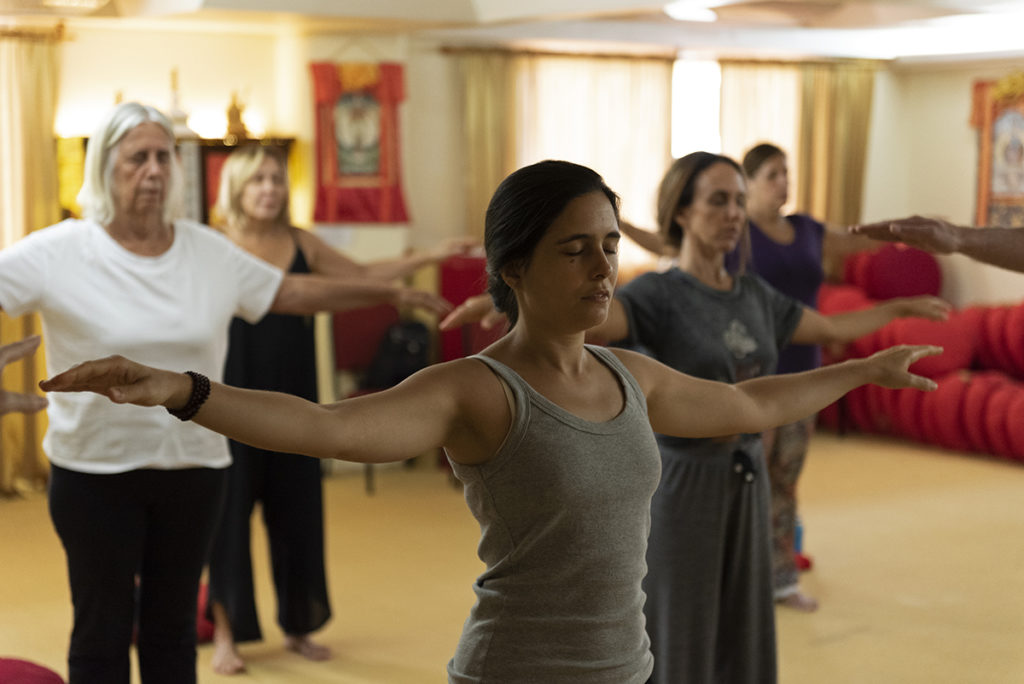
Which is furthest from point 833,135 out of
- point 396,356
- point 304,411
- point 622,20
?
point 304,411

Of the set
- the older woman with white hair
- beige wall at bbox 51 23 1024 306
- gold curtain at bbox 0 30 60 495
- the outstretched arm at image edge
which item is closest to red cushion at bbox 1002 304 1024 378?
beige wall at bbox 51 23 1024 306

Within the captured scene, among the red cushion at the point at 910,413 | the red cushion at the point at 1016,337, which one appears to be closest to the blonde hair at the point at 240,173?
the red cushion at the point at 910,413

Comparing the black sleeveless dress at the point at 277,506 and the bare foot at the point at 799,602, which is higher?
the black sleeveless dress at the point at 277,506

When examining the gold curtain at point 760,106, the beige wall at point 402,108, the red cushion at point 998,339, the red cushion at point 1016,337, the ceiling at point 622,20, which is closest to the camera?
the ceiling at point 622,20

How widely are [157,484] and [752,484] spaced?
4.50 ft

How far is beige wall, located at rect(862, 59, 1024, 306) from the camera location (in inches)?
349

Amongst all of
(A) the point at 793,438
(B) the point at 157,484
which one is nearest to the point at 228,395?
(B) the point at 157,484

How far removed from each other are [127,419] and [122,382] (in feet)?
4.05

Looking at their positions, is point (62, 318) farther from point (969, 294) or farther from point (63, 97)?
point (969, 294)

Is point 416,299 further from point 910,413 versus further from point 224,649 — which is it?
point 910,413

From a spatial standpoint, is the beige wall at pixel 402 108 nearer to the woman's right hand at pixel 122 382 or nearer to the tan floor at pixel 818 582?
the tan floor at pixel 818 582

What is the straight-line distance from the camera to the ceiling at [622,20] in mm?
6172

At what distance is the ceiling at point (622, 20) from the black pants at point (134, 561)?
3713mm

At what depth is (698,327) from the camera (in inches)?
119
